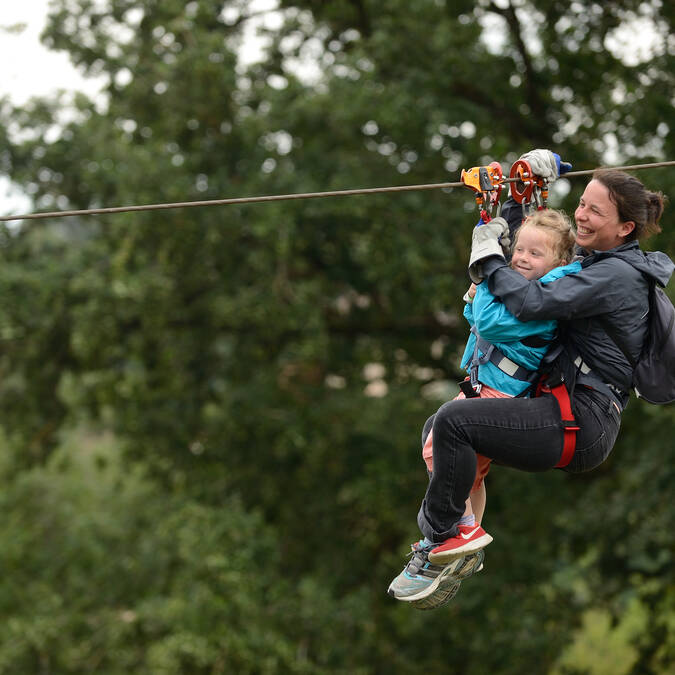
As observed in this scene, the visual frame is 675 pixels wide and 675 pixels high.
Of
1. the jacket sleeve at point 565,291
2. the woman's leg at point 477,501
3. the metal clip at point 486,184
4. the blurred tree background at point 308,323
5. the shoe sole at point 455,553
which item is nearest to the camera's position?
the jacket sleeve at point 565,291

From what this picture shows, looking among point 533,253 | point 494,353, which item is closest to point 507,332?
point 494,353

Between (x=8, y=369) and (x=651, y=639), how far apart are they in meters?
7.19

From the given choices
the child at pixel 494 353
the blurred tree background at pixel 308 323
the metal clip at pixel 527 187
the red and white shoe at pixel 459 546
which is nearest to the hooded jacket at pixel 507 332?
the child at pixel 494 353

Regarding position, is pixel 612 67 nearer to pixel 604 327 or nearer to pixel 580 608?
pixel 580 608

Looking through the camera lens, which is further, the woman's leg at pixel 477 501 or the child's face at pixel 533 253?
the woman's leg at pixel 477 501

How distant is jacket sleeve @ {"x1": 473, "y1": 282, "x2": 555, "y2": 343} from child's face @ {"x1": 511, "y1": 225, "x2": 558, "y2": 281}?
5.4 inches

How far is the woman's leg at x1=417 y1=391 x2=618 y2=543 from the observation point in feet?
9.29

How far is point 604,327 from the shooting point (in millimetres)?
2836

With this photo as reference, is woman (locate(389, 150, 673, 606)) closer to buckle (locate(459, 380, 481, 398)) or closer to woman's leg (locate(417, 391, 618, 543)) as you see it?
woman's leg (locate(417, 391, 618, 543))

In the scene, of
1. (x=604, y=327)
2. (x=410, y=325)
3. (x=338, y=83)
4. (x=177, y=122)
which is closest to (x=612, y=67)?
(x=338, y=83)

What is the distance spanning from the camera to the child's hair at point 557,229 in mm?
2891

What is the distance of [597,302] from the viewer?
276 cm

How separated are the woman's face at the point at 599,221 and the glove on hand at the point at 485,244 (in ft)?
0.73

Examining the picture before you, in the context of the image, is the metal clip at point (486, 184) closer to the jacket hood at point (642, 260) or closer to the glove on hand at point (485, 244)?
the glove on hand at point (485, 244)
